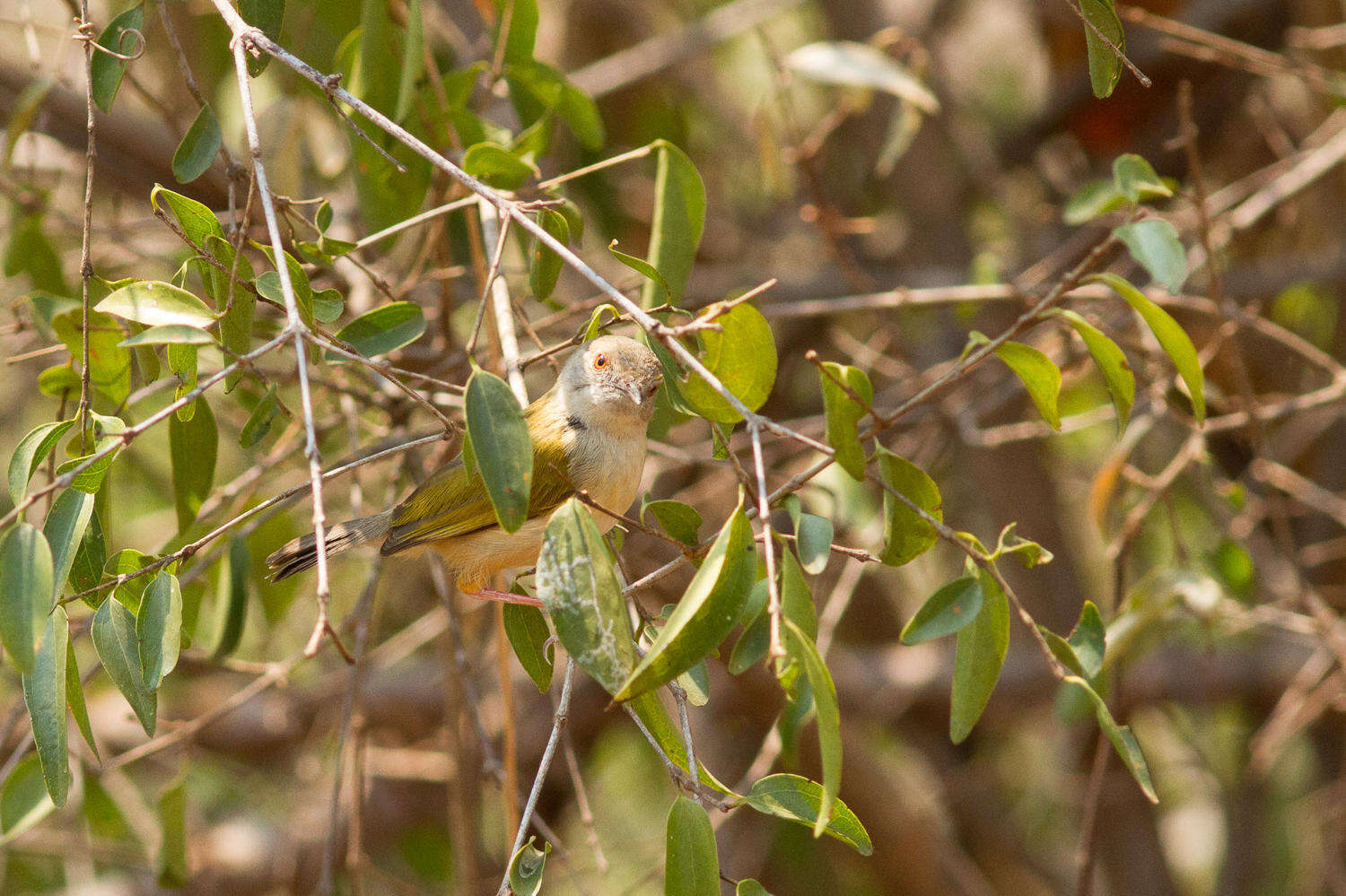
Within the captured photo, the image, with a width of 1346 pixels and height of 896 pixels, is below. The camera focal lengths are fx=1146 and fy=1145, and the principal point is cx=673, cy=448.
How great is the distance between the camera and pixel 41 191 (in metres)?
3.56

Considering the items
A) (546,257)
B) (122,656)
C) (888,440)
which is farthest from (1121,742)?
(888,440)

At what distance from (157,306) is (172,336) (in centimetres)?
19

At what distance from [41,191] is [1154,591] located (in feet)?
11.6

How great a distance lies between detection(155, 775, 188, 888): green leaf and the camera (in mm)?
3338

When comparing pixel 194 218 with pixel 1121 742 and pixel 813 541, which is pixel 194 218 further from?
pixel 1121 742

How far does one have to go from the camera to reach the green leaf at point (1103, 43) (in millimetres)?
1972

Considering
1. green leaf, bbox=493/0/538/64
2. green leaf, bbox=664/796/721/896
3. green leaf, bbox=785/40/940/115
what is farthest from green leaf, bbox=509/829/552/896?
green leaf, bbox=785/40/940/115

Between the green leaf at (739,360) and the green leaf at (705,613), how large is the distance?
338 mm

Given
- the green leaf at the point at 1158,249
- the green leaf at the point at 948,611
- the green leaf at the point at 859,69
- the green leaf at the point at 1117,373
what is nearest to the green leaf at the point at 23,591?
the green leaf at the point at 948,611

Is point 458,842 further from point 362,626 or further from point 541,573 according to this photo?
point 541,573

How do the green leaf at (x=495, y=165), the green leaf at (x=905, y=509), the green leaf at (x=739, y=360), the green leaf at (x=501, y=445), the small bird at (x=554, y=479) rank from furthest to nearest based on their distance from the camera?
the small bird at (x=554, y=479) < the green leaf at (x=495, y=165) < the green leaf at (x=739, y=360) < the green leaf at (x=905, y=509) < the green leaf at (x=501, y=445)

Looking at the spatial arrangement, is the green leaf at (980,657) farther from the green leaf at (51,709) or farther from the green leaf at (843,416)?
the green leaf at (51,709)

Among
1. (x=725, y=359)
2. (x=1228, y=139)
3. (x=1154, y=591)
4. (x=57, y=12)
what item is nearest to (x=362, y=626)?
(x=725, y=359)

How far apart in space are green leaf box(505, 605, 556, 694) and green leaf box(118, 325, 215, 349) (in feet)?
2.96
